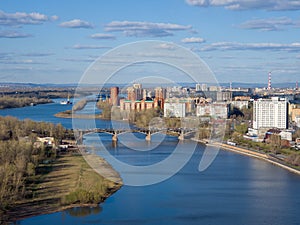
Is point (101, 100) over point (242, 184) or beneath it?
over

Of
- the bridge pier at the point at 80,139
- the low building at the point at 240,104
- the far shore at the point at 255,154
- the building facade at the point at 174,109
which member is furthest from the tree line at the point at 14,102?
the far shore at the point at 255,154

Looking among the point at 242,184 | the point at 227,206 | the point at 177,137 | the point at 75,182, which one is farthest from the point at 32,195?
the point at 177,137

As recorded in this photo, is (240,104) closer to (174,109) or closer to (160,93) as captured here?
(160,93)

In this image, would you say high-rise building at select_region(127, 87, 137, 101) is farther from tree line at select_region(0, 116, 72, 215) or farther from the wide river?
the wide river

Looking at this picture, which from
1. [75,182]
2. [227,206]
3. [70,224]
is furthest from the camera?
[75,182]

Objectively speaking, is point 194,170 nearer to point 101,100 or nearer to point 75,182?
point 75,182

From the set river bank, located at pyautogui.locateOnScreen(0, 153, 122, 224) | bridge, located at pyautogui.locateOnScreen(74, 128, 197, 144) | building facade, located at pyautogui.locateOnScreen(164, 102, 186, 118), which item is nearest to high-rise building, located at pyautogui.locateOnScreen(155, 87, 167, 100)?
building facade, located at pyautogui.locateOnScreen(164, 102, 186, 118)

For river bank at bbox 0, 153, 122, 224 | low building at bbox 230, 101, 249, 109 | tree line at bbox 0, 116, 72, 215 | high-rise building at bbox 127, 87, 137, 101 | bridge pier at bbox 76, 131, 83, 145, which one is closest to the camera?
river bank at bbox 0, 153, 122, 224
